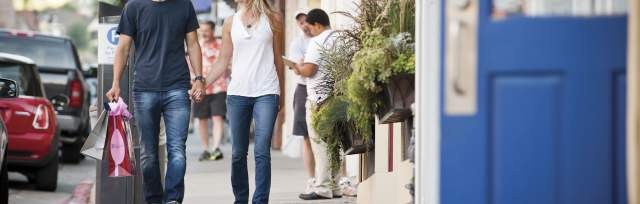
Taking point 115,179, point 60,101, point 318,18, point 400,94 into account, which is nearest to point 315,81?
point 318,18

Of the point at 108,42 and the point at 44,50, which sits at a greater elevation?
the point at 44,50

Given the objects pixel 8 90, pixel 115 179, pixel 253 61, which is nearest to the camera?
pixel 253 61

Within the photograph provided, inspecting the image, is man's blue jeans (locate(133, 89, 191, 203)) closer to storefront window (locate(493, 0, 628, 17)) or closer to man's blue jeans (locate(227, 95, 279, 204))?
man's blue jeans (locate(227, 95, 279, 204))

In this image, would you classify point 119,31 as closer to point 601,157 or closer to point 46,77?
point 601,157

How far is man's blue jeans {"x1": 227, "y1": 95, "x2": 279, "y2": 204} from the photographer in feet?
28.0

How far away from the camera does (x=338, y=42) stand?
8125 millimetres

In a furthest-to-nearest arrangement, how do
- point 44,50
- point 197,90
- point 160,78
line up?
point 44,50 → point 197,90 → point 160,78

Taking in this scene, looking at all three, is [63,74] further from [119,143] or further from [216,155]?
[119,143]

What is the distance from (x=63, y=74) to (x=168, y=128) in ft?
32.1

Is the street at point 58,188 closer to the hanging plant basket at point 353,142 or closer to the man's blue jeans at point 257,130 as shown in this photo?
the man's blue jeans at point 257,130

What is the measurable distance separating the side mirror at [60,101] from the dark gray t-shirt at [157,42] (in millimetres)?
8233

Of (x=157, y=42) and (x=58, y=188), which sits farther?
(x=58, y=188)

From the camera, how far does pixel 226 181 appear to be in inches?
515

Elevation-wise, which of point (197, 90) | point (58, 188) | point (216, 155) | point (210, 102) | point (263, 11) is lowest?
point (58, 188)
